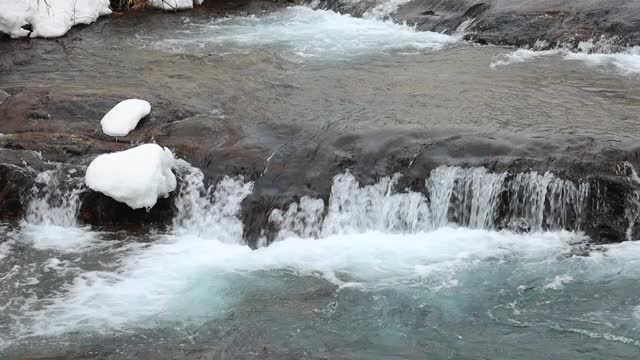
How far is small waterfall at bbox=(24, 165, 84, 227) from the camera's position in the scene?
23.7ft

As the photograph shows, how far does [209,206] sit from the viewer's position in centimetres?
730

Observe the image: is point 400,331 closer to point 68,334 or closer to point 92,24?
point 68,334

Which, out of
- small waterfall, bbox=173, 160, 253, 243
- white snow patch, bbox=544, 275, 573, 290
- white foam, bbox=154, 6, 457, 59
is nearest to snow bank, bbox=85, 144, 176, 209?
small waterfall, bbox=173, 160, 253, 243

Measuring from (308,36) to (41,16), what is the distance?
436 centimetres

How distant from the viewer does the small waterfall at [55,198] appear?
23.7ft

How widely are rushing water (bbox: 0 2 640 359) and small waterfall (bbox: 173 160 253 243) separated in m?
0.01

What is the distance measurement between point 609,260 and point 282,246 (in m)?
2.84

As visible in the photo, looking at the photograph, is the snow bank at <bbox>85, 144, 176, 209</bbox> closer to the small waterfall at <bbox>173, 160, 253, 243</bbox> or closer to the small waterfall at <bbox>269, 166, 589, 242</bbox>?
the small waterfall at <bbox>173, 160, 253, 243</bbox>

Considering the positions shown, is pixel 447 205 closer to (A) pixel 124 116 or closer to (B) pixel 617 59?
(A) pixel 124 116

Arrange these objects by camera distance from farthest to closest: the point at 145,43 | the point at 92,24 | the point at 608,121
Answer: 1. the point at 92,24
2. the point at 145,43
3. the point at 608,121

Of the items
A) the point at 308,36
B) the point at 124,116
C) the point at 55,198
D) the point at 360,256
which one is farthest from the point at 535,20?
the point at 55,198

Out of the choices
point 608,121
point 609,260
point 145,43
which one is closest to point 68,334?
point 609,260

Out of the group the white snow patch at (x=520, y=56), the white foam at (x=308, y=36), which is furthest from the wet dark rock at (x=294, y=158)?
the white foam at (x=308, y=36)

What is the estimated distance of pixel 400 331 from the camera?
5445 mm
